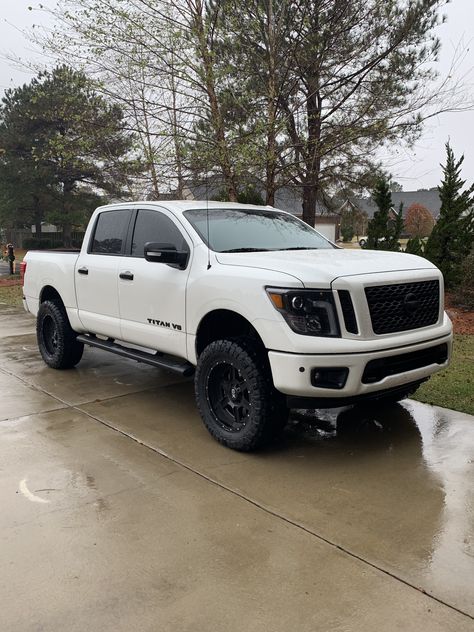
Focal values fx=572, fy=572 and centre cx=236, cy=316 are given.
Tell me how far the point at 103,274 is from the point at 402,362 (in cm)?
314

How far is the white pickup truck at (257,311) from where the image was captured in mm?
3840

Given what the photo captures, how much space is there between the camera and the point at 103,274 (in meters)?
5.79

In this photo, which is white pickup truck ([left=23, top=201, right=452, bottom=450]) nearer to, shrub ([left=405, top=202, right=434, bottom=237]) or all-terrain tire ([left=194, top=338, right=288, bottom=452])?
all-terrain tire ([left=194, top=338, right=288, bottom=452])

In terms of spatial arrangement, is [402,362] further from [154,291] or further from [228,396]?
[154,291]

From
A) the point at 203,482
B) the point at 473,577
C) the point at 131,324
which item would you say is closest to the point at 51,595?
the point at 203,482

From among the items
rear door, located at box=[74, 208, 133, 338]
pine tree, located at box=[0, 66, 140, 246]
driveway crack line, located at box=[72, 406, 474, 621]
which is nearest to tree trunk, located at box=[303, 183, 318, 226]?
rear door, located at box=[74, 208, 133, 338]

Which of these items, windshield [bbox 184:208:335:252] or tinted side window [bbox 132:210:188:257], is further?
tinted side window [bbox 132:210:188:257]

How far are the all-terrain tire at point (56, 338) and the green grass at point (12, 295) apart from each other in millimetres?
7042

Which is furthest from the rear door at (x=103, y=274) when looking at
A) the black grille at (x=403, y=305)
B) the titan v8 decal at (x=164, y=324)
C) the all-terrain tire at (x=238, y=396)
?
the black grille at (x=403, y=305)

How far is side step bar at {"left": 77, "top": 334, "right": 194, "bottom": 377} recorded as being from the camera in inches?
193

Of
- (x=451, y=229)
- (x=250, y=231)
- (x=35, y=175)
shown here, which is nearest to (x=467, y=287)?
(x=451, y=229)

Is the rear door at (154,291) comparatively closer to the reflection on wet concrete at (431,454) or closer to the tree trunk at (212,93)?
the reflection on wet concrete at (431,454)

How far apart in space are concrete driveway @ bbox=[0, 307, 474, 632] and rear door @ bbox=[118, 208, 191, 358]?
2.38 ft

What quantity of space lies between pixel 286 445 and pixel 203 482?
2.95ft
